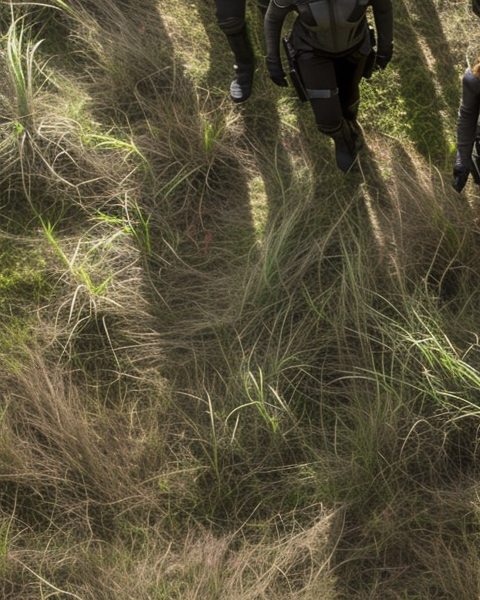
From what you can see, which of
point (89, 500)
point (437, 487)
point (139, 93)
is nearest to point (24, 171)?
point (139, 93)

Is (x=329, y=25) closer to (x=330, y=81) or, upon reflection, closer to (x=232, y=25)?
(x=330, y=81)

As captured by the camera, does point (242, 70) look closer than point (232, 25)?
No

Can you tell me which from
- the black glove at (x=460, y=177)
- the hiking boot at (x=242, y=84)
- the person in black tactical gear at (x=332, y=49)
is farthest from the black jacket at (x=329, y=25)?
the black glove at (x=460, y=177)

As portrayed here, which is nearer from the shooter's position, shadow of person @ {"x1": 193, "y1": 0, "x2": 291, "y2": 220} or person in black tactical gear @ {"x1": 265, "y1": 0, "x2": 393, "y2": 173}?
person in black tactical gear @ {"x1": 265, "y1": 0, "x2": 393, "y2": 173}

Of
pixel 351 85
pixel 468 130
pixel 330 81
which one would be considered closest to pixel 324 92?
pixel 330 81

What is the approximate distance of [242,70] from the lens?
19.3 feet

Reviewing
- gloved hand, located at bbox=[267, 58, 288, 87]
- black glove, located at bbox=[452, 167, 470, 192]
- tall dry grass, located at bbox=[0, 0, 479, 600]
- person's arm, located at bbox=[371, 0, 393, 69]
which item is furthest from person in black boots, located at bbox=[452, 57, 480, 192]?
gloved hand, located at bbox=[267, 58, 288, 87]

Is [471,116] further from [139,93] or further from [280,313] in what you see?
[139,93]

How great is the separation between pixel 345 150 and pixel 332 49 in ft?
2.41

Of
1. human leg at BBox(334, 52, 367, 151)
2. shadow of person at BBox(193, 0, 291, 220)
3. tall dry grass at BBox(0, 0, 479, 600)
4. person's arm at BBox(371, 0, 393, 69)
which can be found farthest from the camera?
shadow of person at BBox(193, 0, 291, 220)

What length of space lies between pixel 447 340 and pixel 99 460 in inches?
72.4

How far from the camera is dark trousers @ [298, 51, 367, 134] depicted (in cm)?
512

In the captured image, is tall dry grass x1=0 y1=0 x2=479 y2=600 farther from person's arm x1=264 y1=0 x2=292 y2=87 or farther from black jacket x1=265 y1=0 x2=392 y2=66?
black jacket x1=265 y1=0 x2=392 y2=66

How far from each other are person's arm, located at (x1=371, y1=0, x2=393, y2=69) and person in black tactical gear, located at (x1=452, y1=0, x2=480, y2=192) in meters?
0.44
